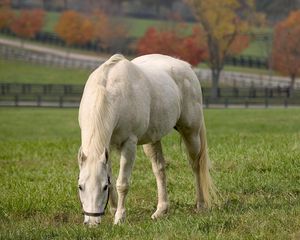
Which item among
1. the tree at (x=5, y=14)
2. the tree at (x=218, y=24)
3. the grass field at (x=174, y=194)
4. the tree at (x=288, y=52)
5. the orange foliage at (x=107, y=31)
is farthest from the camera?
the tree at (x=5, y=14)

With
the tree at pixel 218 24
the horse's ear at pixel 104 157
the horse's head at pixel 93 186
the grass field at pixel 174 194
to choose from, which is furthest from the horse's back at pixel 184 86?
the tree at pixel 218 24

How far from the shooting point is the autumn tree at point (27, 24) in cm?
8456

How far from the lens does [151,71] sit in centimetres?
820

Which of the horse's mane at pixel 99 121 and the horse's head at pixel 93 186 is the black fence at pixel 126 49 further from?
the horse's head at pixel 93 186

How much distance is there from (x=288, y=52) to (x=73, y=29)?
29.6 m

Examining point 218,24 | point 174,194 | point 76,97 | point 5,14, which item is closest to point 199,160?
point 174,194

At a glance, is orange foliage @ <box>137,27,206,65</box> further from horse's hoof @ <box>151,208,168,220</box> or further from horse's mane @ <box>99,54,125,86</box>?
horse's mane @ <box>99,54,125,86</box>

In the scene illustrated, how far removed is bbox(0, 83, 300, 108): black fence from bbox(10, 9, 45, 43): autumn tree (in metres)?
28.4

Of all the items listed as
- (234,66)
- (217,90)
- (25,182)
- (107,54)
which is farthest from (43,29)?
(25,182)

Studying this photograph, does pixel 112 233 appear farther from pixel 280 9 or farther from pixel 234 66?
pixel 280 9

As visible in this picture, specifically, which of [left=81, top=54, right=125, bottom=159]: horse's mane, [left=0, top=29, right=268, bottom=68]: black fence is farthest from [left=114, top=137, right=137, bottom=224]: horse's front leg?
[left=0, top=29, right=268, bottom=68]: black fence

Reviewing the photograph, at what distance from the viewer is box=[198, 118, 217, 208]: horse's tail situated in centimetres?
839

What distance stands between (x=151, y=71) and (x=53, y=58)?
7058cm

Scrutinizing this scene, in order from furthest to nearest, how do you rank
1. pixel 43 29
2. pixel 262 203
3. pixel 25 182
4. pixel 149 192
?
pixel 43 29
pixel 25 182
pixel 149 192
pixel 262 203
